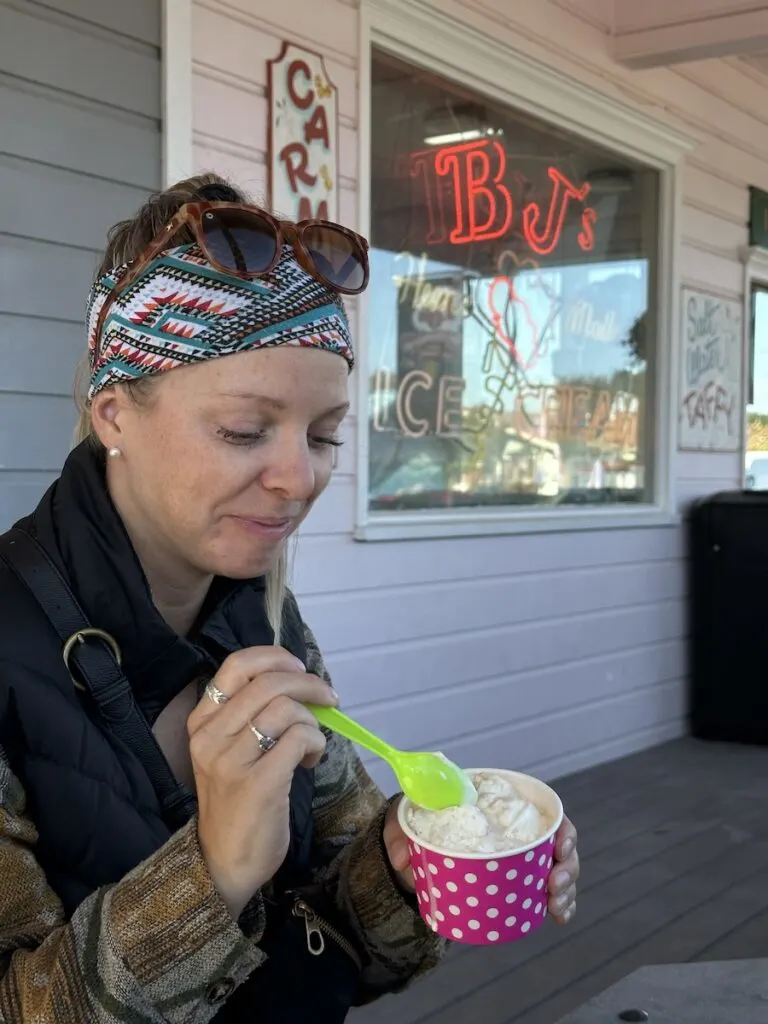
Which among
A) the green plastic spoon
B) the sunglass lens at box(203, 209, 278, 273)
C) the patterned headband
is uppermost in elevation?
the sunglass lens at box(203, 209, 278, 273)

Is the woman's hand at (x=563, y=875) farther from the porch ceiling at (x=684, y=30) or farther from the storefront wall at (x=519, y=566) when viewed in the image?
the porch ceiling at (x=684, y=30)

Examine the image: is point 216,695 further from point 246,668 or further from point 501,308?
point 501,308

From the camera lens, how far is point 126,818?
1093mm

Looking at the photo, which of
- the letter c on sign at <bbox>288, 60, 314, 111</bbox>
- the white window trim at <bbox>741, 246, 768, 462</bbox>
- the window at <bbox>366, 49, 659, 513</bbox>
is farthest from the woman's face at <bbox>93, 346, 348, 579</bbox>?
the white window trim at <bbox>741, 246, 768, 462</bbox>

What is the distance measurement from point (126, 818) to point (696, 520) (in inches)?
197

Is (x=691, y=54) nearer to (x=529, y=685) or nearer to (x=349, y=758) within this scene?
(x=529, y=685)

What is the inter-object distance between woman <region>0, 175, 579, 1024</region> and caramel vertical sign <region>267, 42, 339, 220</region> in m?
2.12

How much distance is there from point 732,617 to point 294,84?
3.54 m

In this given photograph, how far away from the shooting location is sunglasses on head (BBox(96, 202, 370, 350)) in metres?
1.18

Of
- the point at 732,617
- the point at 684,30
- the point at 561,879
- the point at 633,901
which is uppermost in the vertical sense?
the point at 684,30

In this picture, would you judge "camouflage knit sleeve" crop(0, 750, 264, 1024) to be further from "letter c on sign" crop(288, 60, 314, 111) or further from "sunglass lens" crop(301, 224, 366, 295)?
"letter c on sign" crop(288, 60, 314, 111)

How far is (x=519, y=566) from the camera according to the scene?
459 cm

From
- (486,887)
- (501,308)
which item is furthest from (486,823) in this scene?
(501,308)

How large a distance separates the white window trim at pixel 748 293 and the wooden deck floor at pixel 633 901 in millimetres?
2205
